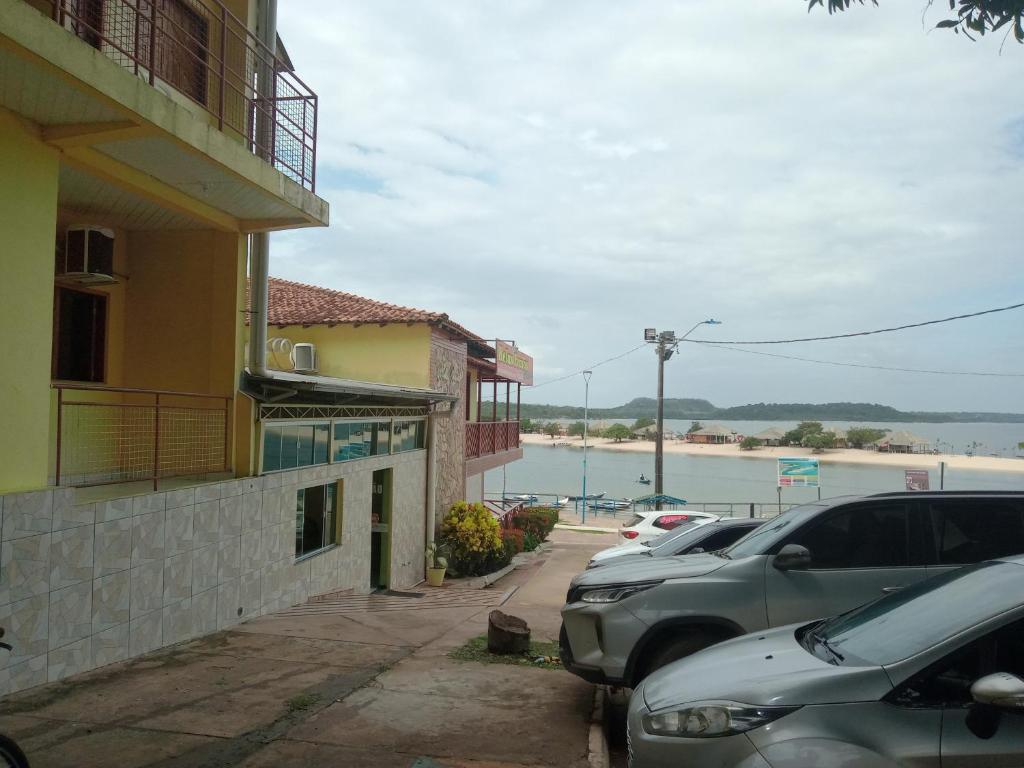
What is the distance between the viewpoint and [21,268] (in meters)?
6.62

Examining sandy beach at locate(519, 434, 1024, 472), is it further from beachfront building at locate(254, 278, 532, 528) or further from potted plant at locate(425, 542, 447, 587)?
potted plant at locate(425, 542, 447, 587)

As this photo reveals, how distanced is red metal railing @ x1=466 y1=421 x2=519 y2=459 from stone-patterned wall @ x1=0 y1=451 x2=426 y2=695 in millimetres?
10018

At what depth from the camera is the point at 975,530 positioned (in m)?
→ 6.15

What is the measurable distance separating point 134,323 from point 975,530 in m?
9.88

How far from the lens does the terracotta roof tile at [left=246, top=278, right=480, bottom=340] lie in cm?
1845

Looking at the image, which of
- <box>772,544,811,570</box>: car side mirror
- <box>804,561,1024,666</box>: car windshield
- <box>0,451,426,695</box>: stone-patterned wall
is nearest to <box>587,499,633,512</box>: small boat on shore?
<box>0,451,426,695</box>: stone-patterned wall

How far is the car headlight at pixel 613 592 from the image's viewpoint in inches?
238

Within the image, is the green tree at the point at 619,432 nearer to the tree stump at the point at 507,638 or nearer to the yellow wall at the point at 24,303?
the tree stump at the point at 507,638

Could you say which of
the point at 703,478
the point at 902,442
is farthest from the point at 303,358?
the point at 703,478

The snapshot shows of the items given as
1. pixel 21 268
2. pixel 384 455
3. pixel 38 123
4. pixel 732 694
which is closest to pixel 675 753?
pixel 732 694

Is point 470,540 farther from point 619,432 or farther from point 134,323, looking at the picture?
point 619,432

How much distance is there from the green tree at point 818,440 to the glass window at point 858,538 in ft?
260

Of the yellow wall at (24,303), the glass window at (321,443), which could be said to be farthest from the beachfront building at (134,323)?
the glass window at (321,443)

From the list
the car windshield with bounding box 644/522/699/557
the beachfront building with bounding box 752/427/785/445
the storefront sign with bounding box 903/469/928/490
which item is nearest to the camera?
the car windshield with bounding box 644/522/699/557
